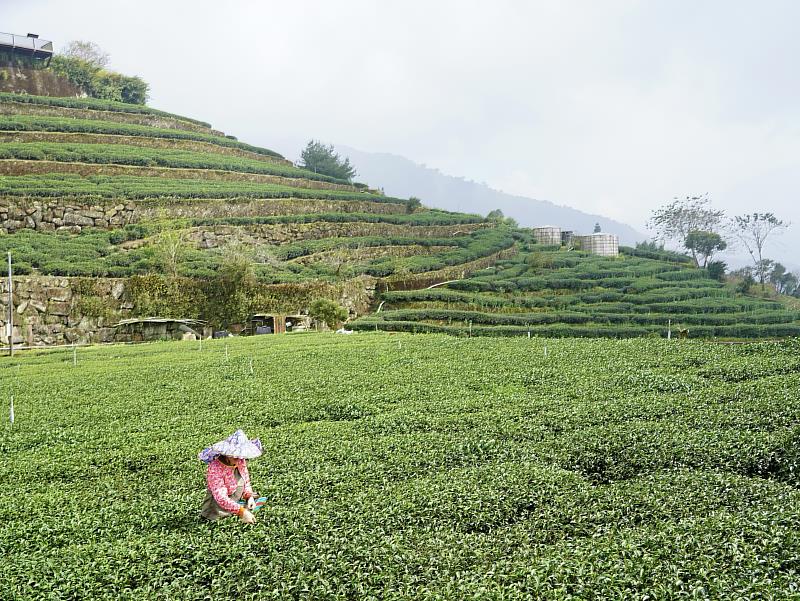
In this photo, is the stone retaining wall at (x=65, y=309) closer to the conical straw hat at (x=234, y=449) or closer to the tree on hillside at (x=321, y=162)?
the conical straw hat at (x=234, y=449)

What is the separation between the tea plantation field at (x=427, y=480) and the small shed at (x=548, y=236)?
45019 mm

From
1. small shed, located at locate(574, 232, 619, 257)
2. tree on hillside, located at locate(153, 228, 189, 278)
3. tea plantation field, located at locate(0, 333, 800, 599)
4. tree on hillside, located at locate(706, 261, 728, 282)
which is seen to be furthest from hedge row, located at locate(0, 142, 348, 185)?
tree on hillside, located at locate(706, 261, 728, 282)

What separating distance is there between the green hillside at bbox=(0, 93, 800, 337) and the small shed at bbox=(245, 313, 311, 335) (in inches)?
31.4

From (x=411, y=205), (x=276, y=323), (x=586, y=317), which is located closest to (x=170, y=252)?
(x=276, y=323)

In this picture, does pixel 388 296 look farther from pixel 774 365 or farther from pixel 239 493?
pixel 239 493

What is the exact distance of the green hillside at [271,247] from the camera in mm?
38531

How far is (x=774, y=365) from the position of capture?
19.7 metres

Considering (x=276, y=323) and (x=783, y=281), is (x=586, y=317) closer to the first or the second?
(x=276, y=323)

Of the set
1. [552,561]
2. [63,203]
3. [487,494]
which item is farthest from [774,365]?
[63,203]

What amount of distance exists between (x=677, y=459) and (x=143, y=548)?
9237mm

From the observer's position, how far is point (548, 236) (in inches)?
2702

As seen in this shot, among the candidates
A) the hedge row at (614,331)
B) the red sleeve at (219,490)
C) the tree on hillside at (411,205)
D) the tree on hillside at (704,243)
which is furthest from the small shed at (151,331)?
the tree on hillside at (704,243)

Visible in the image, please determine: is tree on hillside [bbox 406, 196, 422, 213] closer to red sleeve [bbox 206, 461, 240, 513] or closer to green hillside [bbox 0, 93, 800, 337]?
green hillside [bbox 0, 93, 800, 337]

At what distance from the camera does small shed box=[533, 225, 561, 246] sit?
222 feet
